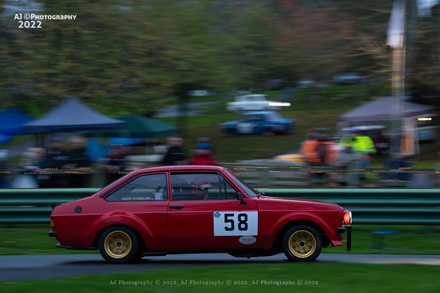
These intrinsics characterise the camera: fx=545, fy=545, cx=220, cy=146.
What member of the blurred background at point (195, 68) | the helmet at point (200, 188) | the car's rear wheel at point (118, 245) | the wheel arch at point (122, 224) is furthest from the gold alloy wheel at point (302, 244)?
the blurred background at point (195, 68)

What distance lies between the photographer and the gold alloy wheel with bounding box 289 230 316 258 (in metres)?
7.38

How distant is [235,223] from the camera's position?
24.0ft

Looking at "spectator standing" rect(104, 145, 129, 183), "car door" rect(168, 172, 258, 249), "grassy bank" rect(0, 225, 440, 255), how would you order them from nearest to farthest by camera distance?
"car door" rect(168, 172, 258, 249) → "grassy bank" rect(0, 225, 440, 255) → "spectator standing" rect(104, 145, 129, 183)

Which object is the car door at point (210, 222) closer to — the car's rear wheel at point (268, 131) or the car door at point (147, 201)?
the car door at point (147, 201)

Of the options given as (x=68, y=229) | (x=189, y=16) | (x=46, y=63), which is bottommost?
(x=68, y=229)

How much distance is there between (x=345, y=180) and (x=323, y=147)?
277cm

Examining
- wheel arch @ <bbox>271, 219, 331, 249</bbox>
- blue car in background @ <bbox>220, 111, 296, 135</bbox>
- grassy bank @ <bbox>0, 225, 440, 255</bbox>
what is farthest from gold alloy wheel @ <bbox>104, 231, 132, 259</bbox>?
blue car in background @ <bbox>220, 111, 296, 135</bbox>

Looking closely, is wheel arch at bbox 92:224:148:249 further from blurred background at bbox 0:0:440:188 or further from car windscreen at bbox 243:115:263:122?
car windscreen at bbox 243:115:263:122

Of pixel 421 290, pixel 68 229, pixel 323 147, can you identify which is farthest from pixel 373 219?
pixel 68 229

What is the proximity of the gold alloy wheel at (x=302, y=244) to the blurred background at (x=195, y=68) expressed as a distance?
487cm

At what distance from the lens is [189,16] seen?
919 inches

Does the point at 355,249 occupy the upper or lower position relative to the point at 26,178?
lower

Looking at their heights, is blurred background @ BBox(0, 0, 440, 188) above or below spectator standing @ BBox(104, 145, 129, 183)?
above

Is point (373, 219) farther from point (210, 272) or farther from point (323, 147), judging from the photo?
point (210, 272)
